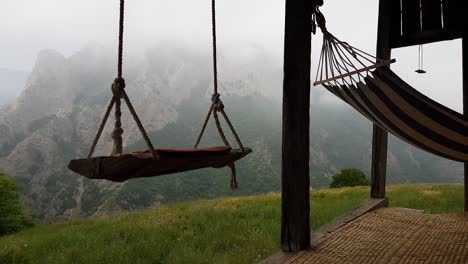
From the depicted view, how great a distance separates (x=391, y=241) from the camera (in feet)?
9.40

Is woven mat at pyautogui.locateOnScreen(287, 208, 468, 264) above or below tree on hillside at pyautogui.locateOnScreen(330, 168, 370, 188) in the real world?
above

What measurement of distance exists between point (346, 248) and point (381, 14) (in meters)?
2.85

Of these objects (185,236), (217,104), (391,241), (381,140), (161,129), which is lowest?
(185,236)

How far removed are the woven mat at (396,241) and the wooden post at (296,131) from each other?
180 millimetres

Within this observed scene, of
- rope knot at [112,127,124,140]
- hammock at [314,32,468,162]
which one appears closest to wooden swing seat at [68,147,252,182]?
rope knot at [112,127,124,140]

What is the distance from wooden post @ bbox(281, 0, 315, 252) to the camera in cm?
265

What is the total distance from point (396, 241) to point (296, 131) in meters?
1.12

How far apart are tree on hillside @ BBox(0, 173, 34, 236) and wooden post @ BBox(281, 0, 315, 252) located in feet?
43.1

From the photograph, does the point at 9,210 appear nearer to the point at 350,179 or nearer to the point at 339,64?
the point at 350,179

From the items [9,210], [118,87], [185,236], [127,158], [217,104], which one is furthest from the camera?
[9,210]

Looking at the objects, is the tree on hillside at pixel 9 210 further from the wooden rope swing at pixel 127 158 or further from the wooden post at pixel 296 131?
the wooden rope swing at pixel 127 158

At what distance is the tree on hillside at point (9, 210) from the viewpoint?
13148mm

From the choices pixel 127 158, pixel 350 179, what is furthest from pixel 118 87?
pixel 350 179

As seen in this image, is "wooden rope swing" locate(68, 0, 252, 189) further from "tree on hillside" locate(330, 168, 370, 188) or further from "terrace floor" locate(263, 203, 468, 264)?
"tree on hillside" locate(330, 168, 370, 188)
